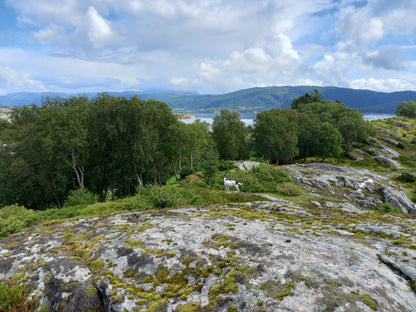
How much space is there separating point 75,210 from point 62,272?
15.0 metres

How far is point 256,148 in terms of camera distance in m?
62.8

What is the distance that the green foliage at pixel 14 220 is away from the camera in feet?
46.6

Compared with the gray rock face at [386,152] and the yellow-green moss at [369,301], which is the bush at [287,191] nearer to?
the yellow-green moss at [369,301]

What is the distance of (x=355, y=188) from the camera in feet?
102

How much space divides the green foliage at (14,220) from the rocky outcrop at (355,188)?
32.4 metres

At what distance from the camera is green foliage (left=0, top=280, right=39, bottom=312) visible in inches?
276

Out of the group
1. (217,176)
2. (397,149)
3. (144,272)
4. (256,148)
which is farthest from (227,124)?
(397,149)

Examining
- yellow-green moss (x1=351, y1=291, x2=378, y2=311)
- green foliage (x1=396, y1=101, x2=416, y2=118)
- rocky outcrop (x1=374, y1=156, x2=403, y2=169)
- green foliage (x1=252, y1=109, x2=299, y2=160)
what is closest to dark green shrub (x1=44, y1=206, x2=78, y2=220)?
yellow-green moss (x1=351, y1=291, x2=378, y2=311)

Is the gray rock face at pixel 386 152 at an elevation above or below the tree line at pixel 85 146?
below

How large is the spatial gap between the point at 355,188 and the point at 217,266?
105 feet

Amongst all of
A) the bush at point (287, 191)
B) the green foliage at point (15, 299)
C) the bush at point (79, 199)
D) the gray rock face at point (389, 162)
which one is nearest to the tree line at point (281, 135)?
the gray rock face at point (389, 162)

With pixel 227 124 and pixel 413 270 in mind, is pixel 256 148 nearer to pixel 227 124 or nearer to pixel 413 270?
pixel 227 124

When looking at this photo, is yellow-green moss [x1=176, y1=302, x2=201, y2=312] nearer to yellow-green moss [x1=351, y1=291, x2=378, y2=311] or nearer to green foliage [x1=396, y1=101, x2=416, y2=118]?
yellow-green moss [x1=351, y1=291, x2=378, y2=311]

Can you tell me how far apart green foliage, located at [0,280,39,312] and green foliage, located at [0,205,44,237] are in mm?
8952
